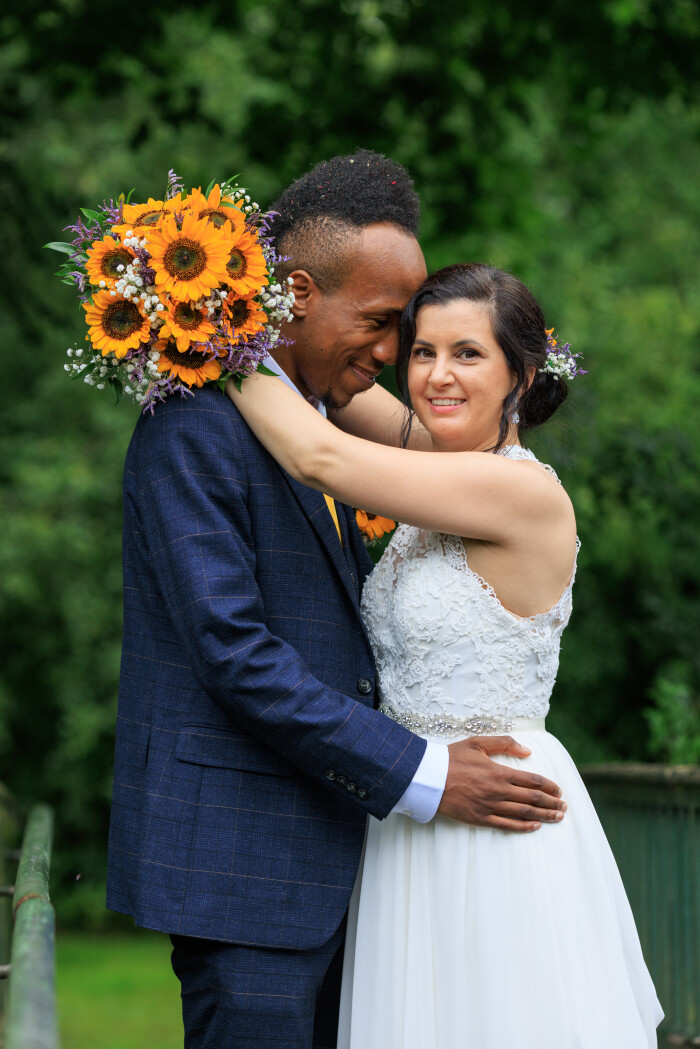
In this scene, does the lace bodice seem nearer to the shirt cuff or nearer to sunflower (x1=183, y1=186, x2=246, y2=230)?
the shirt cuff

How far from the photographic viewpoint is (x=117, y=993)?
956cm

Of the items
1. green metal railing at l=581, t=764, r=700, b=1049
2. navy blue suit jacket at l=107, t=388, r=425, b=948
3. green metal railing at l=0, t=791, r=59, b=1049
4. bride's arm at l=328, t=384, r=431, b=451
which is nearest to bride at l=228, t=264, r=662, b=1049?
navy blue suit jacket at l=107, t=388, r=425, b=948

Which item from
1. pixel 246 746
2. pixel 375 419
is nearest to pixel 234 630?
pixel 246 746

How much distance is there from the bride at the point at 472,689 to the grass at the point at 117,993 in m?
6.13

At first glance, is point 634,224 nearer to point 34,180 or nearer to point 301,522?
point 34,180

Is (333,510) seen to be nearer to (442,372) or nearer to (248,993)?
(442,372)

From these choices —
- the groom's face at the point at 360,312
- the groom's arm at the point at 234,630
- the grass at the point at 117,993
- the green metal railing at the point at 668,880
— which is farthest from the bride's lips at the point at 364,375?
the grass at the point at 117,993

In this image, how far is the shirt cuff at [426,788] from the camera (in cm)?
261

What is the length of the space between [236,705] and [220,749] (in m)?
0.16

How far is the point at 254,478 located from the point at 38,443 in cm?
869

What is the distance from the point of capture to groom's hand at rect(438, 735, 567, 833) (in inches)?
104

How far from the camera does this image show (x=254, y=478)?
2.70m

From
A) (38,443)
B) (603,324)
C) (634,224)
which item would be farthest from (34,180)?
(634,224)

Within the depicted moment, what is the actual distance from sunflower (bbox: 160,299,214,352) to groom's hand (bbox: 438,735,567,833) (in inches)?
42.3
